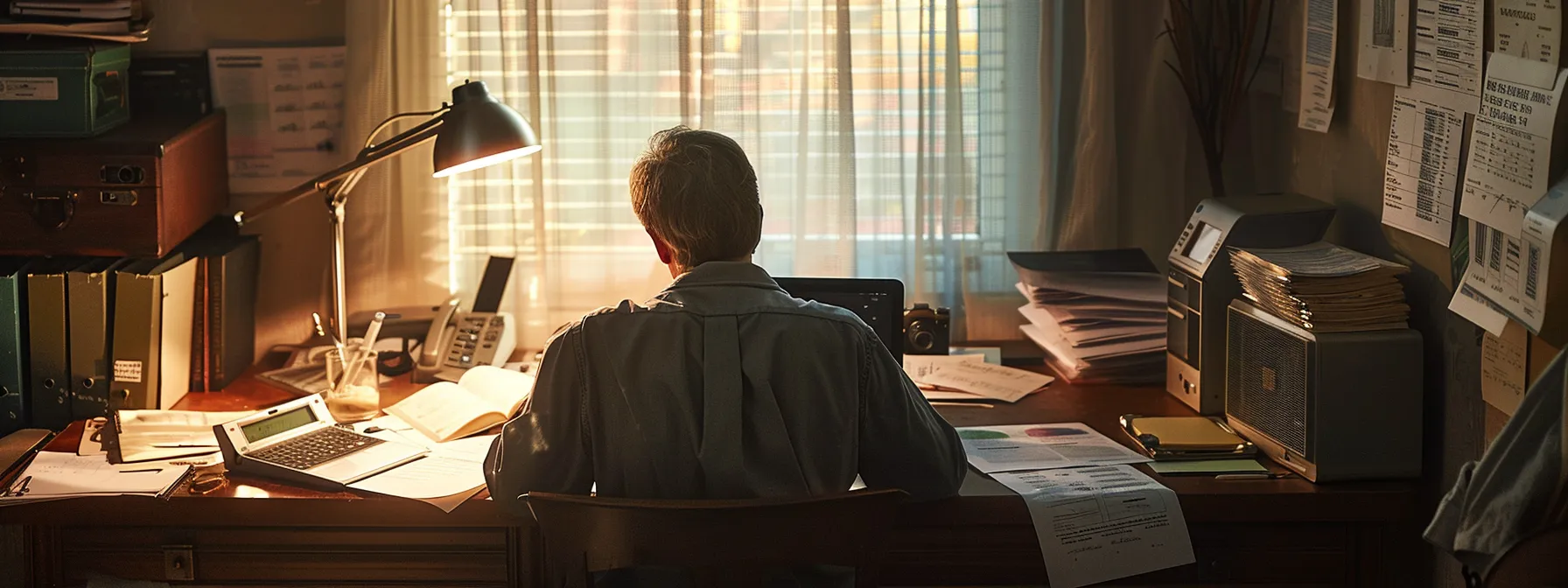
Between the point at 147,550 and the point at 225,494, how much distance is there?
0.16m

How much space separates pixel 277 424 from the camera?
215 centimetres

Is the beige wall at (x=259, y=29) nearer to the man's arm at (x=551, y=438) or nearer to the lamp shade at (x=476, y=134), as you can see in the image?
the lamp shade at (x=476, y=134)

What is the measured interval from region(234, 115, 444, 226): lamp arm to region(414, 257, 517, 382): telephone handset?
1.15 feet

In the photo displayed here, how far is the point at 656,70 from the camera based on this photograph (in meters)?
2.72

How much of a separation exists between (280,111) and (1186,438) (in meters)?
1.76

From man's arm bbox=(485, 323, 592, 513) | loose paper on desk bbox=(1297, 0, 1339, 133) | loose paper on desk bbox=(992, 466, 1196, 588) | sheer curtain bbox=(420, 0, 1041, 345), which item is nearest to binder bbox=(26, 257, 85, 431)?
sheer curtain bbox=(420, 0, 1041, 345)

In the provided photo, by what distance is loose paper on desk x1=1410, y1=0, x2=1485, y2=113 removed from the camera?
71.3 inches

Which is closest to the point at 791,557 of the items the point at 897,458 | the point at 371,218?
the point at 897,458

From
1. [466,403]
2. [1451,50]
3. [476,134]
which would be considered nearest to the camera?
[1451,50]

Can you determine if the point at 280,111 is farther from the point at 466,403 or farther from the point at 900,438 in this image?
the point at 900,438

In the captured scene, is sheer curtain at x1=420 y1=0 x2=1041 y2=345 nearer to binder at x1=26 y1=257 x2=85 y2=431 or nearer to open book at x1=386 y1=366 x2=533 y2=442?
open book at x1=386 y1=366 x2=533 y2=442

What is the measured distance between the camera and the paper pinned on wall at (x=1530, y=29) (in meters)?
1.59

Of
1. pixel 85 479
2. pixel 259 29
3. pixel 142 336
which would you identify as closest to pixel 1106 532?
pixel 85 479

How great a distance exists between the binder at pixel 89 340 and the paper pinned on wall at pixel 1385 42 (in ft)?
6.64
